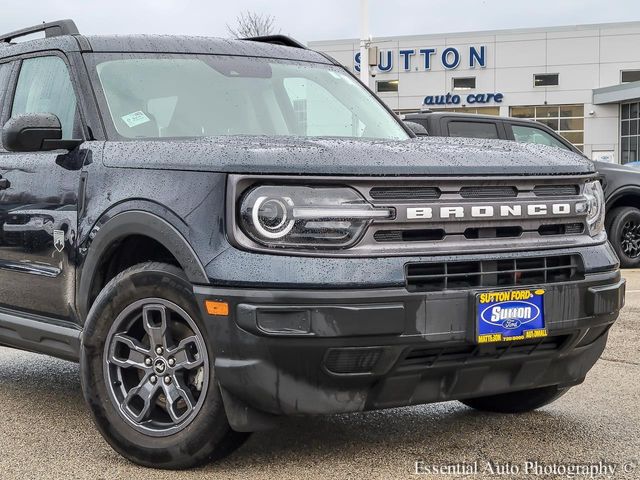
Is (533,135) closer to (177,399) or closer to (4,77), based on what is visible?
(4,77)

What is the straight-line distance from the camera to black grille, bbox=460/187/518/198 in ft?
11.6

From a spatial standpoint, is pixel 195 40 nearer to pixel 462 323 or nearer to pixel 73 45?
pixel 73 45

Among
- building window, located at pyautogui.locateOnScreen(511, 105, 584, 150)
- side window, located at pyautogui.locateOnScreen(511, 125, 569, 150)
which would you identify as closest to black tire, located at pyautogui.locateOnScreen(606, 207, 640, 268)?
side window, located at pyautogui.locateOnScreen(511, 125, 569, 150)

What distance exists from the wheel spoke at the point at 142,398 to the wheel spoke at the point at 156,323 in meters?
0.16

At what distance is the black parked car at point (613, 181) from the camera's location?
10.8m

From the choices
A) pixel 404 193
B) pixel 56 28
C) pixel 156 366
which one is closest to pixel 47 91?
pixel 56 28

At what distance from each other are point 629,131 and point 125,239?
41668 millimetres

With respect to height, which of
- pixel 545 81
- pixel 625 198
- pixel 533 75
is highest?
pixel 533 75

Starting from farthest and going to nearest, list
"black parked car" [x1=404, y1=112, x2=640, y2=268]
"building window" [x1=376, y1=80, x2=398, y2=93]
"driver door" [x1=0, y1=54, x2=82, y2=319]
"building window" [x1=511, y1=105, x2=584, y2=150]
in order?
"building window" [x1=376, y1=80, x2=398, y2=93] → "building window" [x1=511, y1=105, x2=584, y2=150] → "black parked car" [x1=404, y1=112, x2=640, y2=268] → "driver door" [x1=0, y1=54, x2=82, y2=319]

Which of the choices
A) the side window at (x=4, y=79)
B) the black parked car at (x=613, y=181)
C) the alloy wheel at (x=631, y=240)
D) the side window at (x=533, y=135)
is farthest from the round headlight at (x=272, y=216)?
the alloy wheel at (x=631, y=240)

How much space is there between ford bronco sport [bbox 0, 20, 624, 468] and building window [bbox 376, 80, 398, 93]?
4141cm

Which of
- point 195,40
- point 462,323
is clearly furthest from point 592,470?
point 195,40

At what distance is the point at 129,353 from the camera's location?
12.3 feet

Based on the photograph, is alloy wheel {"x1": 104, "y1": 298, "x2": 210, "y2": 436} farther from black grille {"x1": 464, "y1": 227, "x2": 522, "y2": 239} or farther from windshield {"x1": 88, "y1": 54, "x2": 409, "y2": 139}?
black grille {"x1": 464, "y1": 227, "x2": 522, "y2": 239}
